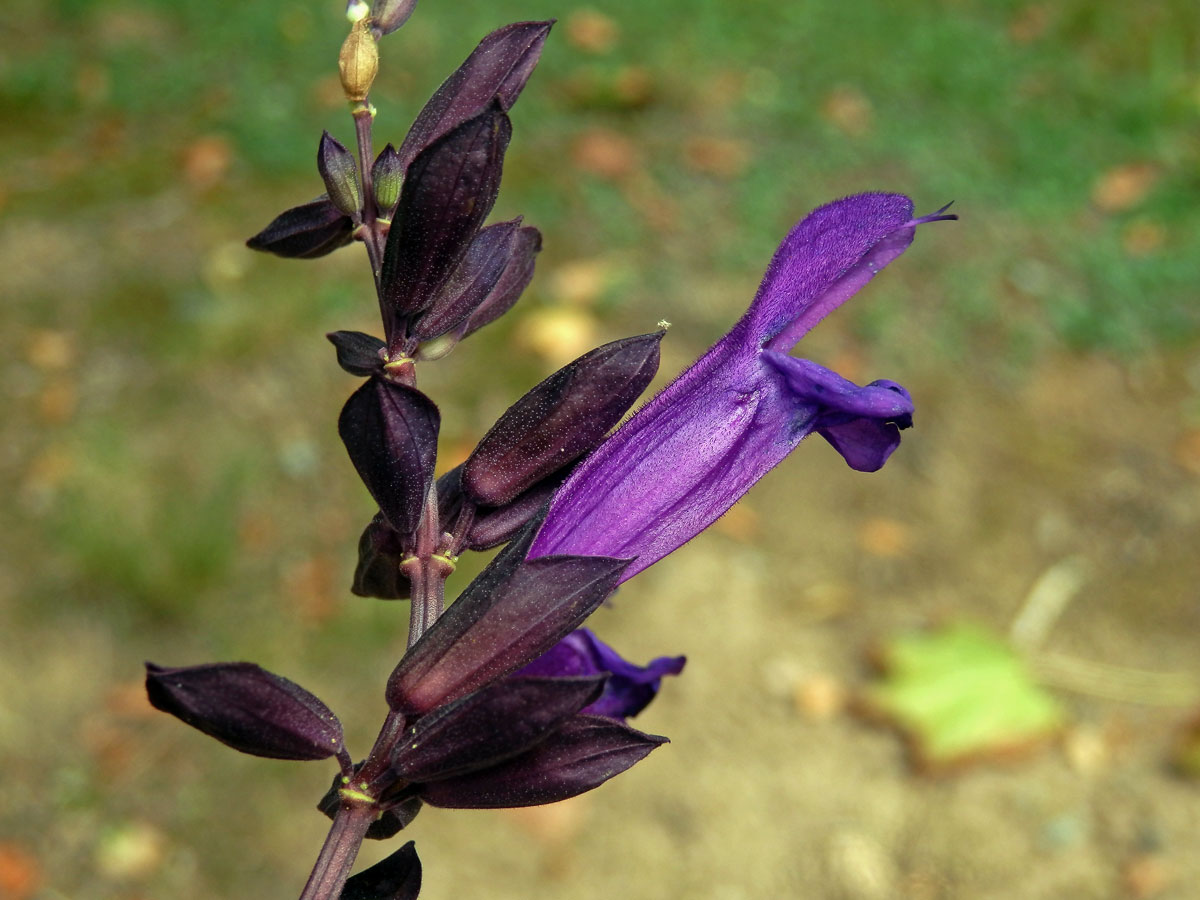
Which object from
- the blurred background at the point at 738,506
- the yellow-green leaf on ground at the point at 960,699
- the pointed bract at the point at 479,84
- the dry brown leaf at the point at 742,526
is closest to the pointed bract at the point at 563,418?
the pointed bract at the point at 479,84

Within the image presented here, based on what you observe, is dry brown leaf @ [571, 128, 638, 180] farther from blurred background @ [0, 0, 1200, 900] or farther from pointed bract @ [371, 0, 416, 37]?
pointed bract @ [371, 0, 416, 37]

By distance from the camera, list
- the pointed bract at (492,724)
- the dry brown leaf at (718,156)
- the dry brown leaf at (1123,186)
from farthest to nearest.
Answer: the dry brown leaf at (718,156), the dry brown leaf at (1123,186), the pointed bract at (492,724)

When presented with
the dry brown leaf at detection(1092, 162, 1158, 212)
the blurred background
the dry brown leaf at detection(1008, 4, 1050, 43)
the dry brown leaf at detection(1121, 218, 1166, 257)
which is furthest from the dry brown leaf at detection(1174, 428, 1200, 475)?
the dry brown leaf at detection(1008, 4, 1050, 43)

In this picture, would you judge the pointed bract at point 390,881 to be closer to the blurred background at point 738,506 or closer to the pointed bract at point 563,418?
the pointed bract at point 563,418

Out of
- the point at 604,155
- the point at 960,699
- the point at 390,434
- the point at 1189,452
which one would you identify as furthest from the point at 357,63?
the point at 604,155

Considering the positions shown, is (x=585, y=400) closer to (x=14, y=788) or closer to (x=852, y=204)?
(x=852, y=204)

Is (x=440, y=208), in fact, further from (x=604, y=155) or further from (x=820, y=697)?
(x=604, y=155)

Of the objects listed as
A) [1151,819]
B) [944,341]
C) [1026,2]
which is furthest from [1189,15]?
[1151,819]
